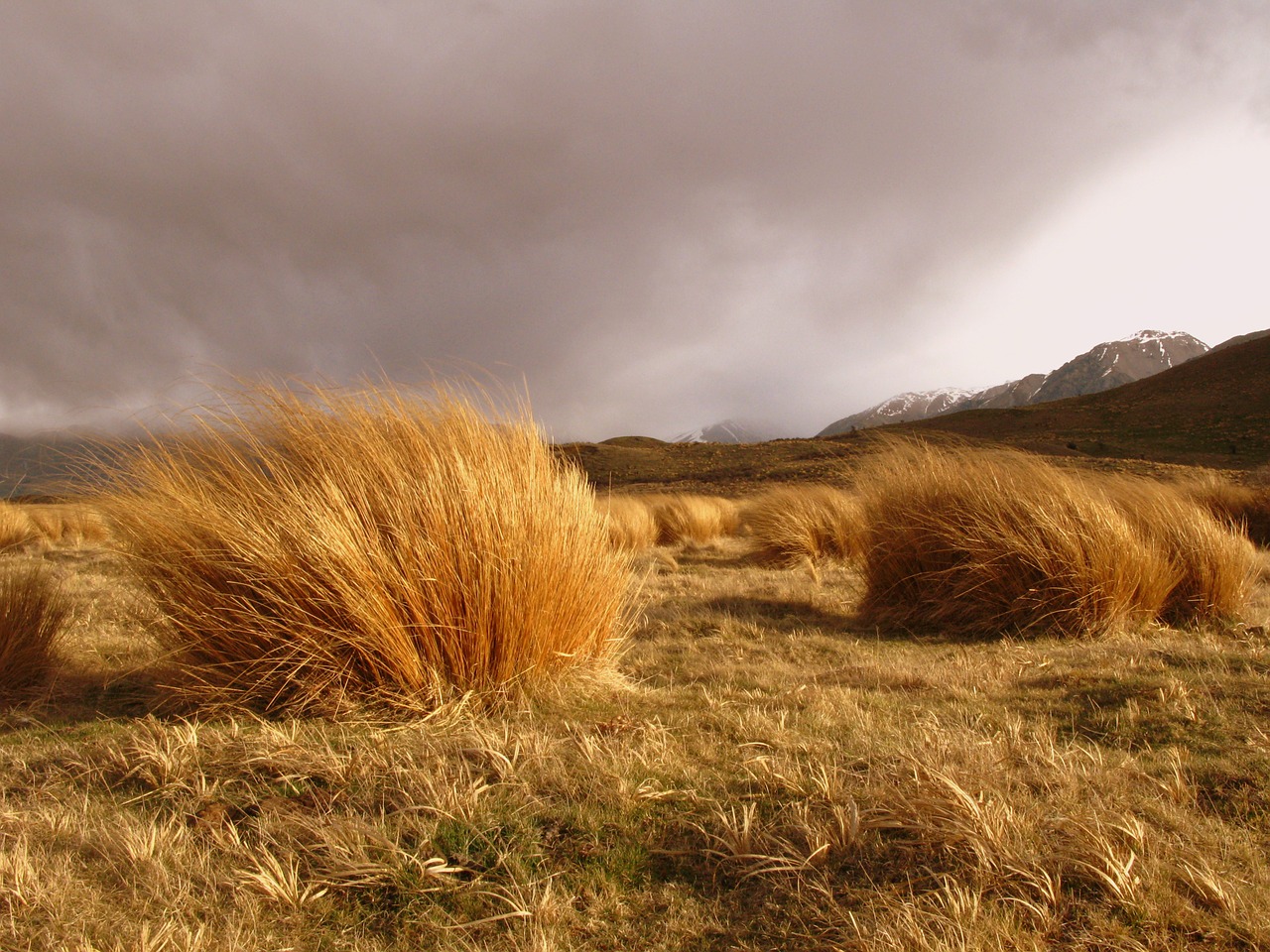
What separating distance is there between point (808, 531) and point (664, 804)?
7470mm

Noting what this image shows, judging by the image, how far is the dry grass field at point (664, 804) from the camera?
5.06 feet

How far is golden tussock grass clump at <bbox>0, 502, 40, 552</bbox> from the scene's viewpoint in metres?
10.4

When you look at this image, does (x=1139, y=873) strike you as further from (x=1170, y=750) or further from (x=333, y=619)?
(x=333, y=619)

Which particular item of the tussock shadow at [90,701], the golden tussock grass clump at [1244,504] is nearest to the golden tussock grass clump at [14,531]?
the tussock shadow at [90,701]

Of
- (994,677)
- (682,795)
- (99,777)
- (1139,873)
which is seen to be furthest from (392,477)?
(994,677)

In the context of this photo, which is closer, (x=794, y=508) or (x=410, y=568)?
(x=410, y=568)

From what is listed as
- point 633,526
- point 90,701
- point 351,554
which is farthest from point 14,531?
point 351,554

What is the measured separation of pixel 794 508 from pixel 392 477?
7.54 meters

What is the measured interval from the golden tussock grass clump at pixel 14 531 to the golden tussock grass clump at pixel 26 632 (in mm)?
8370

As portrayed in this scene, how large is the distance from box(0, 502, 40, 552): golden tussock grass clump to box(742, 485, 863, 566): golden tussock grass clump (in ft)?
36.3

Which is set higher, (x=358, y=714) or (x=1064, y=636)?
(x=358, y=714)

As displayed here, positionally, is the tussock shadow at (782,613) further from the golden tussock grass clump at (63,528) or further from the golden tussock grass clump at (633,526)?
the golden tussock grass clump at (63,528)

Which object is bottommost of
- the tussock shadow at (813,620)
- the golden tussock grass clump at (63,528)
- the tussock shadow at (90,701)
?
the tussock shadow at (813,620)

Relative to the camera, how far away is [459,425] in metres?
3.53
